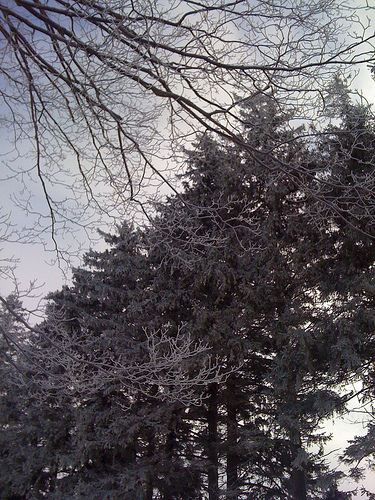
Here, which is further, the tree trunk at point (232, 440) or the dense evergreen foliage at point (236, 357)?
the tree trunk at point (232, 440)

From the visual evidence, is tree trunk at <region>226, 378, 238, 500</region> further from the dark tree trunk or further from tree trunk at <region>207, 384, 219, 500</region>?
the dark tree trunk

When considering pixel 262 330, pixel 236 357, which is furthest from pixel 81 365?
pixel 262 330

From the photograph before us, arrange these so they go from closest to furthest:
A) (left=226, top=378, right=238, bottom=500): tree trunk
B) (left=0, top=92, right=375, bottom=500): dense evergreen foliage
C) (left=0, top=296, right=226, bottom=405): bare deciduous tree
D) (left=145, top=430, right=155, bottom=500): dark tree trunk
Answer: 1. (left=0, top=296, right=226, bottom=405): bare deciduous tree
2. (left=0, top=92, right=375, bottom=500): dense evergreen foliage
3. (left=145, top=430, right=155, bottom=500): dark tree trunk
4. (left=226, top=378, right=238, bottom=500): tree trunk

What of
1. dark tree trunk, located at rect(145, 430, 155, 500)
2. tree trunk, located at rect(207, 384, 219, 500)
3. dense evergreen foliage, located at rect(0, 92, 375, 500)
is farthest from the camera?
tree trunk, located at rect(207, 384, 219, 500)

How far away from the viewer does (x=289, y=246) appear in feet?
35.2

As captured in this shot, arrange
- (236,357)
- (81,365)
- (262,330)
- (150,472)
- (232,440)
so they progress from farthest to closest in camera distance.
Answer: (262,330) → (232,440) → (236,357) → (150,472) → (81,365)

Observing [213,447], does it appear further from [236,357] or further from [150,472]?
[236,357]

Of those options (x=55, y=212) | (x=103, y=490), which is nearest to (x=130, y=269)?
(x=103, y=490)

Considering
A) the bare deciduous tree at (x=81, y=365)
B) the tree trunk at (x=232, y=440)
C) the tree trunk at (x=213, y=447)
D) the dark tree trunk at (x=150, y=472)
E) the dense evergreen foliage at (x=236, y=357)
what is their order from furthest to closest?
the tree trunk at (x=232, y=440), the tree trunk at (x=213, y=447), the dark tree trunk at (x=150, y=472), the dense evergreen foliage at (x=236, y=357), the bare deciduous tree at (x=81, y=365)

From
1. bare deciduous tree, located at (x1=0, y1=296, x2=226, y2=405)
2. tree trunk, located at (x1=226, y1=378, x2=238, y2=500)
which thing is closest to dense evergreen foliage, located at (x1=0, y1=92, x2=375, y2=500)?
tree trunk, located at (x1=226, y1=378, x2=238, y2=500)

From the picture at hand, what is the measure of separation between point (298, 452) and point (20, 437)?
7.45m

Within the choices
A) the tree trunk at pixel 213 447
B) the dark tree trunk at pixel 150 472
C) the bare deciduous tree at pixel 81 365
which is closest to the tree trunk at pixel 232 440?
the tree trunk at pixel 213 447

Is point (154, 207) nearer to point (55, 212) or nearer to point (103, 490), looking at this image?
point (55, 212)

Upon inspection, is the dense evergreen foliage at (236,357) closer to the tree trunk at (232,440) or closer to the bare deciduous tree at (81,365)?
the tree trunk at (232,440)
